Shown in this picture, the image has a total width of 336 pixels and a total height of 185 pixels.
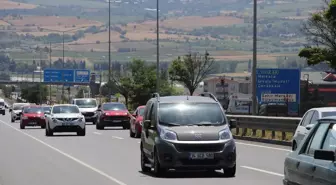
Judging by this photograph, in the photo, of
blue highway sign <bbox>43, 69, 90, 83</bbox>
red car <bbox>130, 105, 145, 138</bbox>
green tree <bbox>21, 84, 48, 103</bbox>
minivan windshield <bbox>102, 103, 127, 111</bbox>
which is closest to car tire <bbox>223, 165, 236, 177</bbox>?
red car <bbox>130, 105, 145, 138</bbox>

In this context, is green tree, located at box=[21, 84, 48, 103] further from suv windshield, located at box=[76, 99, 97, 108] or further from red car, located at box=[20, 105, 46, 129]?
red car, located at box=[20, 105, 46, 129]

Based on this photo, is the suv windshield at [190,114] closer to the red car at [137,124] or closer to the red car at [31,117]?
the red car at [137,124]

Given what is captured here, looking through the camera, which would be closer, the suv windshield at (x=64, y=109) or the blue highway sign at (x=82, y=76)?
the suv windshield at (x=64, y=109)

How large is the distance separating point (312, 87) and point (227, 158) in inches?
2636

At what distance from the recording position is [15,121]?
71.0 meters

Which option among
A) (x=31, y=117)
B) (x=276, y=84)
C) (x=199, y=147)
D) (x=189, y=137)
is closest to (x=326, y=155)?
(x=199, y=147)

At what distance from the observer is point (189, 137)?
62.1ft

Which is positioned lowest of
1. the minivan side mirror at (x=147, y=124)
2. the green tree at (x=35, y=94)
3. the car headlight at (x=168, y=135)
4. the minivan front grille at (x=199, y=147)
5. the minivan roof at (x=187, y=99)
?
the green tree at (x=35, y=94)

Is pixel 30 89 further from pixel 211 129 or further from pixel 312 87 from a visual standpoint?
pixel 211 129

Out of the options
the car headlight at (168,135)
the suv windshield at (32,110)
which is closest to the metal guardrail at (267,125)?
the car headlight at (168,135)

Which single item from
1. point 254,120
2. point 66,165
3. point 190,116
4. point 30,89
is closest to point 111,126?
point 254,120

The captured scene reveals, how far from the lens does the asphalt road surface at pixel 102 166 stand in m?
18.5

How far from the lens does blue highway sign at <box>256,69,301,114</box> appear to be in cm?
4341

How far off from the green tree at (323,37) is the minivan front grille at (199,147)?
81.2ft
